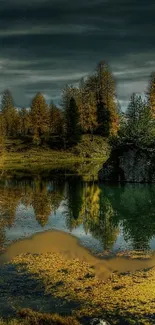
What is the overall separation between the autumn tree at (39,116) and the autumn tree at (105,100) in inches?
649

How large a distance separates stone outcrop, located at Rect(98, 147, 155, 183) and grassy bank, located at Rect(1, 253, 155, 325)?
37593mm

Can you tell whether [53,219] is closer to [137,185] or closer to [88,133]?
[137,185]

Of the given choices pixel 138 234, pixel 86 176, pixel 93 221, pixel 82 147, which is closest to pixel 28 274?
pixel 138 234

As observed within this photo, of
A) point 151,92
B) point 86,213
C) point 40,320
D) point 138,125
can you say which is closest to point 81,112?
point 151,92

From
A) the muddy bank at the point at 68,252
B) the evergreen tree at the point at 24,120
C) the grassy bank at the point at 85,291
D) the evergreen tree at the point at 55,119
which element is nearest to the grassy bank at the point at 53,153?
the evergreen tree at the point at 55,119

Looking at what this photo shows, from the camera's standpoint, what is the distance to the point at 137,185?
59.1m

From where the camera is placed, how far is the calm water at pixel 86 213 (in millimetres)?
31016

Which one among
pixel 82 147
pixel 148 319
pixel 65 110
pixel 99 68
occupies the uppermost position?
pixel 99 68

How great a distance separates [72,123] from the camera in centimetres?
12875

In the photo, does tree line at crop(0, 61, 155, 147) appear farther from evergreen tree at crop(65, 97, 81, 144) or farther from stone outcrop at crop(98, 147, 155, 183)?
stone outcrop at crop(98, 147, 155, 183)

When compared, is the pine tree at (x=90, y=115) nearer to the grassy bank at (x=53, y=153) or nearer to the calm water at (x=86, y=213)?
the grassy bank at (x=53, y=153)

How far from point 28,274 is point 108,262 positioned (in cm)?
463

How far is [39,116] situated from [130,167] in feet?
255

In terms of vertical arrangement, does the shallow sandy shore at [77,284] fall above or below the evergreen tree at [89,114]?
below
